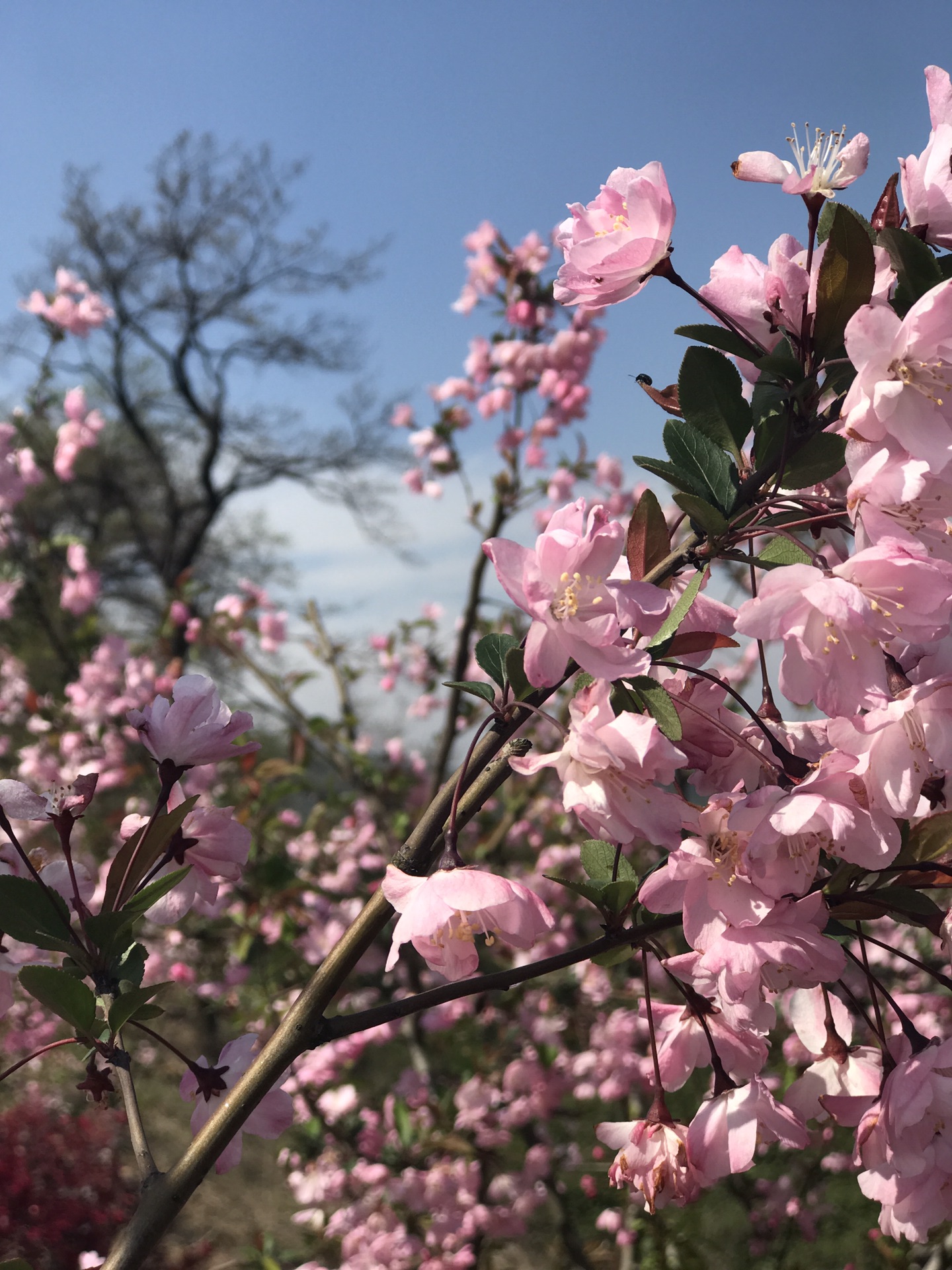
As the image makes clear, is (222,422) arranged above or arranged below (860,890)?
above

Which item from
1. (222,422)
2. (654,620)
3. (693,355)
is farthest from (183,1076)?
(222,422)

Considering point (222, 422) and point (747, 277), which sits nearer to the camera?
point (747, 277)

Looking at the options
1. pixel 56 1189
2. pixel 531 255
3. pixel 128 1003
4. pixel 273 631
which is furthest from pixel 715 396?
pixel 56 1189

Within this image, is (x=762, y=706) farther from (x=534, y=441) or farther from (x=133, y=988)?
(x=534, y=441)

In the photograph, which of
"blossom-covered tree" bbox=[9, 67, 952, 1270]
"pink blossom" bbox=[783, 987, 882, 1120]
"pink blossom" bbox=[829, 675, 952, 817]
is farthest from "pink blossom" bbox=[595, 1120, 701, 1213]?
"pink blossom" bbox=[829, 675, 952, 817]

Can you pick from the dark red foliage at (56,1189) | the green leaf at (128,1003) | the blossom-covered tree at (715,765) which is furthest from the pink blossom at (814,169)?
the dark red foliage at (56,1189)

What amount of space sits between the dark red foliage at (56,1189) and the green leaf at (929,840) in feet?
11.9

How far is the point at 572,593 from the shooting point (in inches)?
22.0

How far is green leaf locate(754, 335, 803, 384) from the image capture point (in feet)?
1.95

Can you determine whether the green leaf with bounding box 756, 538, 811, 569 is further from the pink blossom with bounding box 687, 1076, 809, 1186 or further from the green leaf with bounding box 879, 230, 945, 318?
the pink blossom with bounding box 687, 1076, 809, 1186

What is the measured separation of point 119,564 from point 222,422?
10.5ft

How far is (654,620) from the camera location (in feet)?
1.77

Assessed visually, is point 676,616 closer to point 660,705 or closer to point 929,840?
point 660,705

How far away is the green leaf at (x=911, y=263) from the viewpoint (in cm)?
57
